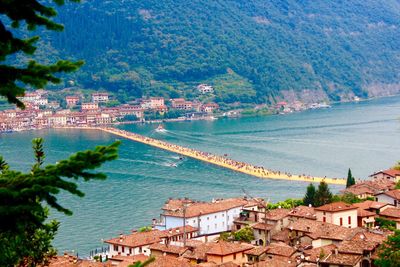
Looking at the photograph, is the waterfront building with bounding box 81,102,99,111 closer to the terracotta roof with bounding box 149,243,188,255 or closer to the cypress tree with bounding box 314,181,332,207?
the cypress tree with bounding box 314,181,332,207

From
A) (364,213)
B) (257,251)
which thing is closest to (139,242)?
(257,251)

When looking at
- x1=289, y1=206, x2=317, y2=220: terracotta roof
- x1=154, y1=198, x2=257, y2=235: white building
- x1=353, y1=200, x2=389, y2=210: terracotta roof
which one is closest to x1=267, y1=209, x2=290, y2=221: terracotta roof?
x1=289, y1=206, x2=317, y2=220: terracotta roof

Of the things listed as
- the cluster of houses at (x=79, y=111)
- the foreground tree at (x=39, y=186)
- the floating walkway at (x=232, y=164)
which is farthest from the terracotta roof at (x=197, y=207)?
the cluster of houses at (x=79, y=111)

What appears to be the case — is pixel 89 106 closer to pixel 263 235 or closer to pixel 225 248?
pixel 263 235

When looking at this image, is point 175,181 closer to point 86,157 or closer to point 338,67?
point 86,157

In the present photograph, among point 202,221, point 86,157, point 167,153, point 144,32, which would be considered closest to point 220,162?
point 167,153

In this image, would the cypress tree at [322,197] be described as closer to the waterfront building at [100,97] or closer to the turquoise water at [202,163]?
the turquoise water at [202,163]
